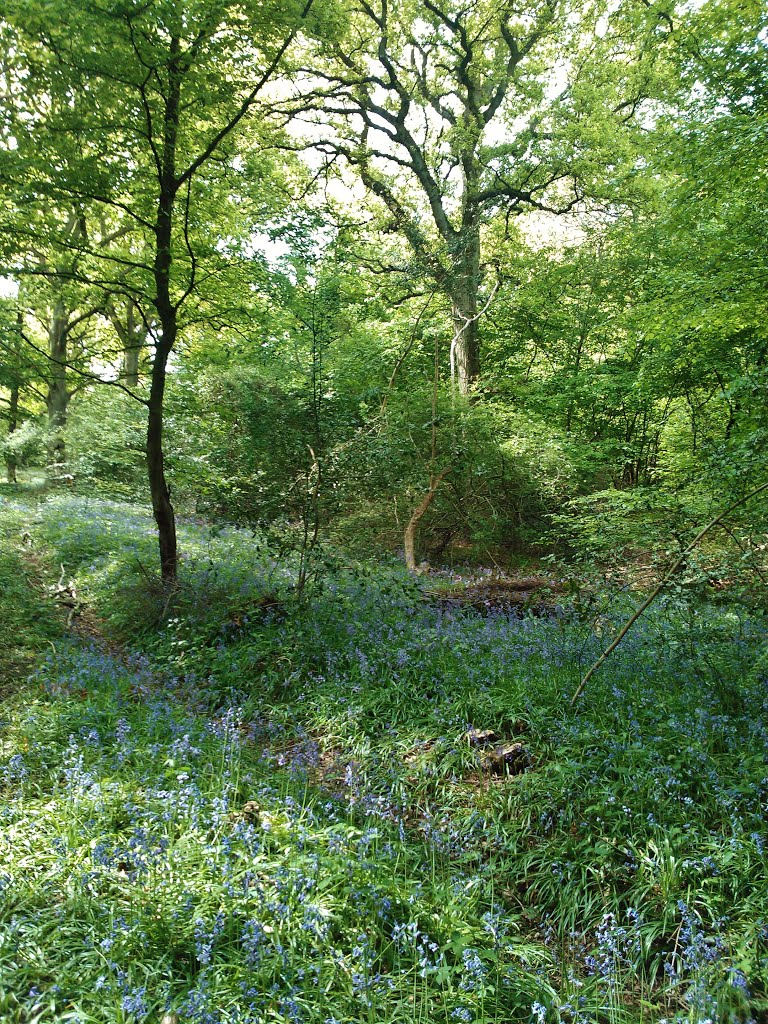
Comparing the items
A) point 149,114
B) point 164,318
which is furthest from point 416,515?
point 149,114

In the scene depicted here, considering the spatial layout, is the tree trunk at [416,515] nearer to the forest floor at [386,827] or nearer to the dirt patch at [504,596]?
the dirt patch at [504,596]

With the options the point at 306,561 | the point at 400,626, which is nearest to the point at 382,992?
the point at 400,626

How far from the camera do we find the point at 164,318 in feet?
24.5

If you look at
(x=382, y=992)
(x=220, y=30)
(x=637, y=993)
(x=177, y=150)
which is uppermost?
(x=220, y=30)

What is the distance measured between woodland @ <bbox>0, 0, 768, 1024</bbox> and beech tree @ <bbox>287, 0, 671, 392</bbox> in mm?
119

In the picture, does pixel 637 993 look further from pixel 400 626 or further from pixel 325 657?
pixel 400 626

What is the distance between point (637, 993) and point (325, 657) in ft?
12.2

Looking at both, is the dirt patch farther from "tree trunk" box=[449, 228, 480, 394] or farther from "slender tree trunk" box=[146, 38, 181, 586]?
"tree trunk" box=[449, 228, 480, 394]

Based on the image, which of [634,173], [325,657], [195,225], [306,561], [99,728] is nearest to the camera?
[99,728]

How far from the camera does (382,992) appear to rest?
7.76ft

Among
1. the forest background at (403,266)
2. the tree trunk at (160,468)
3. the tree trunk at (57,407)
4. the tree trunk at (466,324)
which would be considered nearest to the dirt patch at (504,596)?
the forest background at (403,266)

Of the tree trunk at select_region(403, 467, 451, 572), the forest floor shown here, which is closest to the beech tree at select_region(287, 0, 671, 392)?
the tree trunk at select_region(403, 467, 451, 572)

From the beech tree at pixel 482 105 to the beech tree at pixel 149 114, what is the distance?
7.23 m

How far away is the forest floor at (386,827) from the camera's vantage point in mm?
2414
